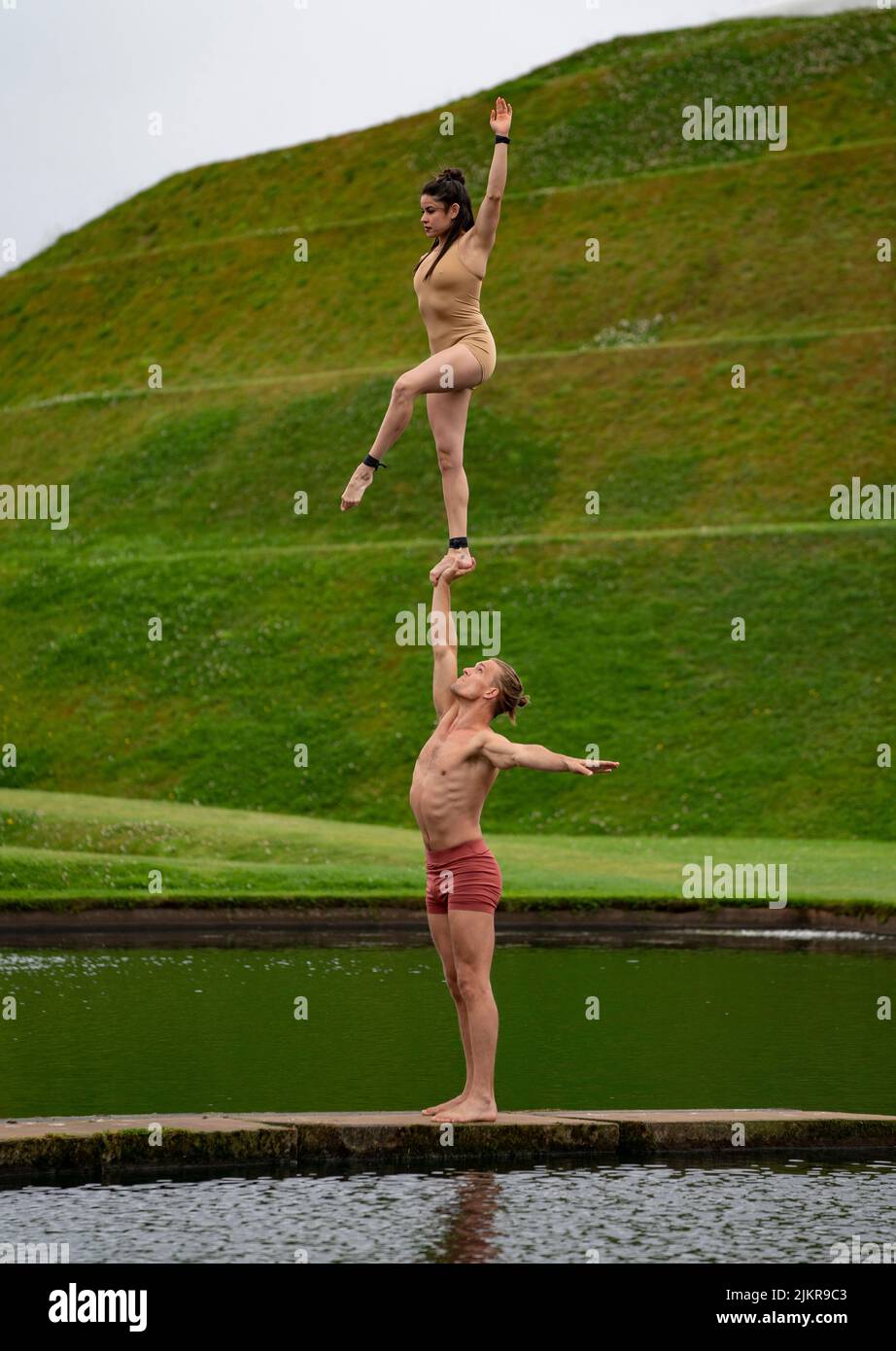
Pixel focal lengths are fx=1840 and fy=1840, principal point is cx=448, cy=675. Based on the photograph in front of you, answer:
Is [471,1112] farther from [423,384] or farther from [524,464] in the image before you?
[524,464]

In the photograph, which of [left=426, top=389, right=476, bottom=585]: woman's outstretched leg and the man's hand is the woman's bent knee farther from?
the man's hand

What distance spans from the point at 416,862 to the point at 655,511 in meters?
26.0

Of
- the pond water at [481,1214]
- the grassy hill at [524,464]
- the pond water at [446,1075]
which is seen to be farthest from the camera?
the grassy hill at [524,464]

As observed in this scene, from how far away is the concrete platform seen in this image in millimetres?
10133

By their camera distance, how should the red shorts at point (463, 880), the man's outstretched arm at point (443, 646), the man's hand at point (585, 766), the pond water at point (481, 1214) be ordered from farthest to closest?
1. the man's outstretched arm at point (443, 646)
2. the red shorts at point (463, 880)
3. the man's hand at point (585, 766)
4. the pond water at point (481, 1214)

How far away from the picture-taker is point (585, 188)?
2975 inches

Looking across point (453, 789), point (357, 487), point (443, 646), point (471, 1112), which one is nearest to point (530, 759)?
point (453, 789)

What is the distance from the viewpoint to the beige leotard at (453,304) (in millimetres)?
11195

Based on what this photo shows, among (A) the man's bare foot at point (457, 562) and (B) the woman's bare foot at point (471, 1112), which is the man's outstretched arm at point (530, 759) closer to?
(A) the man's bare foot at point (457, 562)

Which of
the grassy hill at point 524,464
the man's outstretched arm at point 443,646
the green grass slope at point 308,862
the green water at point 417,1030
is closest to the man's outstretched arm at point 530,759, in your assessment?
the man's outstretched arm at point 443,646

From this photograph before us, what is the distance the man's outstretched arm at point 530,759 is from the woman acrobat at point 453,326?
1.10 meters

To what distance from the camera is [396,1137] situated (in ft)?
34.5

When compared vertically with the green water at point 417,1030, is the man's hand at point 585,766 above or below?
above

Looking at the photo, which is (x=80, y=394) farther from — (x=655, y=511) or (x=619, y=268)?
(x=655, y=511)
